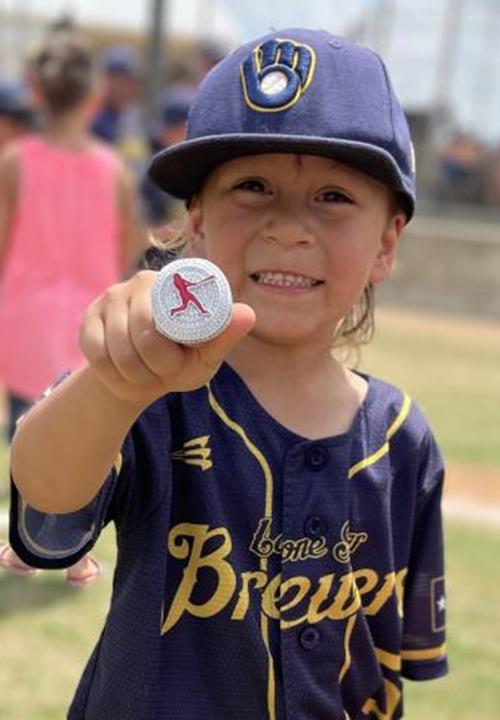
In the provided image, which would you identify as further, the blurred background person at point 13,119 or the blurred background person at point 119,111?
the blurred background person at point 119,111

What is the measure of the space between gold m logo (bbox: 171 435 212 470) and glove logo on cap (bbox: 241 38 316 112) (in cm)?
45

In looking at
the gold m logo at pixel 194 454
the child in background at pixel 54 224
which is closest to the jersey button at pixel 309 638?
the gold m logo at pixel 194 454

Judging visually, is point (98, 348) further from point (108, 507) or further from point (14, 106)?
point (14, 106)

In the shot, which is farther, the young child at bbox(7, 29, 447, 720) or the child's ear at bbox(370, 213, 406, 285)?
the child's ear at bbox(370, 213, 406, 285)

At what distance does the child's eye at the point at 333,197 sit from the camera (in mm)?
1666

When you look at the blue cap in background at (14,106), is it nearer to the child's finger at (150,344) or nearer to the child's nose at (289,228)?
the child's nose at (289,228)

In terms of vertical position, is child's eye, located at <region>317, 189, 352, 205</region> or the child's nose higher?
child's eye, located at <region>317, 189, 352, 205</region>

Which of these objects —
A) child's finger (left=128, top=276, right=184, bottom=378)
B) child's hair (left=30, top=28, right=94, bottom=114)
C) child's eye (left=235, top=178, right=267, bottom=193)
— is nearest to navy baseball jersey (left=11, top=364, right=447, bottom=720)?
child's eye (left=235, top=178, right=267, bottom=193)

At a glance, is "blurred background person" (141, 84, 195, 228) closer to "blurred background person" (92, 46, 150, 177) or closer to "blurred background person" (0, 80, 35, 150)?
"blurred background person" (0, 80, 35, 150)

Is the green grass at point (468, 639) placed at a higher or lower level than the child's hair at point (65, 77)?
lower

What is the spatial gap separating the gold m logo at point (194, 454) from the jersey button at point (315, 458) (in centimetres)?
14

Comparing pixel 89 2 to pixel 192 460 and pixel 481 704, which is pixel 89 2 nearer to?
pixel 481 704

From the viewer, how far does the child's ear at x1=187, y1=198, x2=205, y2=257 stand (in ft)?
5.81

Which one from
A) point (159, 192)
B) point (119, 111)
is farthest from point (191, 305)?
point (119, 111)
